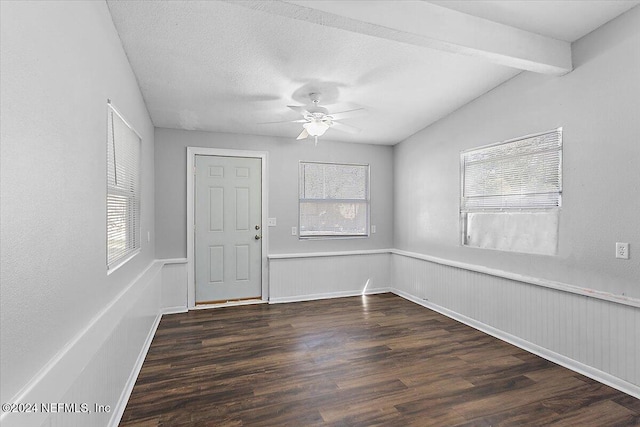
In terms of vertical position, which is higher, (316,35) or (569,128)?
(316,35)

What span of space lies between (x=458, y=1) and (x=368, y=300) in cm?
383

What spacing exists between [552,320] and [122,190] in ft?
12.5

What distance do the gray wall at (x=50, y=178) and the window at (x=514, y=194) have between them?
11.8 feet

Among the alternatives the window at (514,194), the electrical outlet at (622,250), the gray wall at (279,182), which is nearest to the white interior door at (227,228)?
the gray wall at (279,182)

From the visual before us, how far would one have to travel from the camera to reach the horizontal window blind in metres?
3.09

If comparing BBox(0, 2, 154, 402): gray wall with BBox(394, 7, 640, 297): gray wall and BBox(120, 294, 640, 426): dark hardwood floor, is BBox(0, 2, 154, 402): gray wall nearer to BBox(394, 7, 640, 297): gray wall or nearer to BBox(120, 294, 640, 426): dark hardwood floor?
BBox(120, 294, 640, 426): dark hardwood floor

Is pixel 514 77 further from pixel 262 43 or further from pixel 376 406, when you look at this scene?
pixel 376 406

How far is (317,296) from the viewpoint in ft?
16.6

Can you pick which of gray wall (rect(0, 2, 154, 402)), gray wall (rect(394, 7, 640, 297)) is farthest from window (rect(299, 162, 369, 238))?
gray wall (rect(0, 2, 154, 402))

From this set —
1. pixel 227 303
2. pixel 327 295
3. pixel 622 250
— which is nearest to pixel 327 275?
pixel 327 295

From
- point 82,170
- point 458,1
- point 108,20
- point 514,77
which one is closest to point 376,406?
point 82,170

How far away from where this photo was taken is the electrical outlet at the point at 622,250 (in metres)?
2.50

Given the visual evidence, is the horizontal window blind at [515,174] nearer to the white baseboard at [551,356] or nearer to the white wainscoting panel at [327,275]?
the white baseboard at [551,356]

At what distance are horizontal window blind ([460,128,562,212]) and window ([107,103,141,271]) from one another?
11.7 feet
